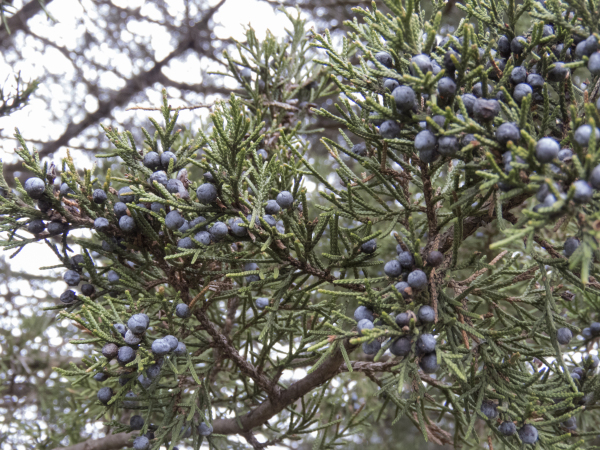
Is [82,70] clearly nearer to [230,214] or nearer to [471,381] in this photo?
[230,214]

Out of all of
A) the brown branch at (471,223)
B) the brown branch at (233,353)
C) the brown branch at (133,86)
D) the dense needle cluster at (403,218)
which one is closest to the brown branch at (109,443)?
the dense needle cluster at (403,218)

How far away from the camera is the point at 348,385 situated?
9.75ft

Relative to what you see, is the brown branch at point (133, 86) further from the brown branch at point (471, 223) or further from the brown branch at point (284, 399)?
the brown branch at point (471, 223)

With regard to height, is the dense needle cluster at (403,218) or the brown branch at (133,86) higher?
the brown branch at (133,86)

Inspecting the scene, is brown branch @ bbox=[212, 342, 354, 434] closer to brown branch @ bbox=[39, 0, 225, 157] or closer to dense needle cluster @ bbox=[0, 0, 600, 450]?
dense needle cluster @ bbox=[0, 0, 600, 450]

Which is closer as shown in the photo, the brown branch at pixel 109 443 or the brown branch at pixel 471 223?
the brown branch at pixel 471 223

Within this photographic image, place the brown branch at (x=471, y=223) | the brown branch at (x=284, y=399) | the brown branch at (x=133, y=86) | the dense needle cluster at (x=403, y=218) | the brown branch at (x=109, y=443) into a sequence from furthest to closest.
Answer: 1. the brown branch at (x=133, y=86)
2. the brown branch at (x=109, y=443)
3. the brown branch at (x=284, y=399)
4. the brown branch at (x=471, y=223)
5. the dense needle cluster at (x=403, y=218)

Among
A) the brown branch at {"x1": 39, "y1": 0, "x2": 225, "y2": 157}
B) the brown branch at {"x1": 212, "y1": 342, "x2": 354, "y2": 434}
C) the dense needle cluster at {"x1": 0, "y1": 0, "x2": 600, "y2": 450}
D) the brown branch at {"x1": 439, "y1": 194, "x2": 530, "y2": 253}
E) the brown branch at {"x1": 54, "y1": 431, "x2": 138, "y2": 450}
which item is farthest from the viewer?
the brown branch at {"x1": 39, "y1": 0, "x2": 225, "y2": 157}

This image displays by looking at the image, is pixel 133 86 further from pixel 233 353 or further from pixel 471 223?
pixel 471 223

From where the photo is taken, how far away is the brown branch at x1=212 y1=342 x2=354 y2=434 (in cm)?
153

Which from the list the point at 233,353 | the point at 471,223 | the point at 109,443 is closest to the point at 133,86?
the point at 109,443

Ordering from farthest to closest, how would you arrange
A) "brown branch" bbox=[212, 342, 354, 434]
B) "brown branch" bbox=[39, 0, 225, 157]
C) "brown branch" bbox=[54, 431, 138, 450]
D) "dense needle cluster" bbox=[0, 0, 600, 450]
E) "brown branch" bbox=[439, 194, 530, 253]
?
"brown branch" bbox=[39, 0, 225, 157], "brown branch" bbox=[54, 431, 138, 450], "brown branch" bbox=[212, 342, 354, 434], "brown branch" bbox=[439, 194, 530, 253], "dense needle cluster" bbox=[0, 0, 600, 450]

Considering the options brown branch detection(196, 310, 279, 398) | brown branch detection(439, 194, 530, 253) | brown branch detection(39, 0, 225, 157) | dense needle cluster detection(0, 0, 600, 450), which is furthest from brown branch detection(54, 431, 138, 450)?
brown branch detection(39, 0, 225, 157)

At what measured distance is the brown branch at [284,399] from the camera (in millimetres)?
1525
